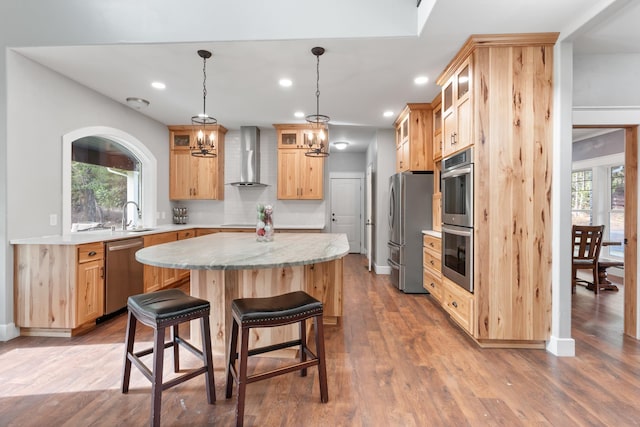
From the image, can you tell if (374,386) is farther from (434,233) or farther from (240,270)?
(434,233)

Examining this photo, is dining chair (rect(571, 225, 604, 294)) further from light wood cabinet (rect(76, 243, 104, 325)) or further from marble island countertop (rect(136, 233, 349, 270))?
light wood cabinet (rect(76, 243, 104, 325))

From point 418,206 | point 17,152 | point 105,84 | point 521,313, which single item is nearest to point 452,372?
point 521,313

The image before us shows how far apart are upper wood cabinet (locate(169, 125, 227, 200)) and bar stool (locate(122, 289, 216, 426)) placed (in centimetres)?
353

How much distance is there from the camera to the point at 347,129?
552cm

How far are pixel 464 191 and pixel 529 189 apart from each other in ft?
1.56

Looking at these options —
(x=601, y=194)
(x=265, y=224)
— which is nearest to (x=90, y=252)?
(x=265, y=224)

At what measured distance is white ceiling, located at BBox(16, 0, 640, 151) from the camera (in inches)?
89.9

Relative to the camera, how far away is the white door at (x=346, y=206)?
8.02 metres

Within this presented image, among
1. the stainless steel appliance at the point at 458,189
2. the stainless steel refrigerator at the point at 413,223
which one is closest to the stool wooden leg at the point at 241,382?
the stainless steel appliance at the point at 458,189

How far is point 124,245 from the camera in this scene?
338 centimetres

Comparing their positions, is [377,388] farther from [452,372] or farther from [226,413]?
[226,413]

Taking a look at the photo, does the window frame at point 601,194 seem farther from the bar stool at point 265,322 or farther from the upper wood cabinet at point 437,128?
the bar stool at point 265,322

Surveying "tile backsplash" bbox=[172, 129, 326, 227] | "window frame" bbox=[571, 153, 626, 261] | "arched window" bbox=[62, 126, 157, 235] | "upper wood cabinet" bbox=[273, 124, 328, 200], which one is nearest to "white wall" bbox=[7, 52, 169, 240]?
"arched window" bbox=[62, 126, 157, 235]

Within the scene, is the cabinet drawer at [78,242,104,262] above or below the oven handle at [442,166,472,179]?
below
